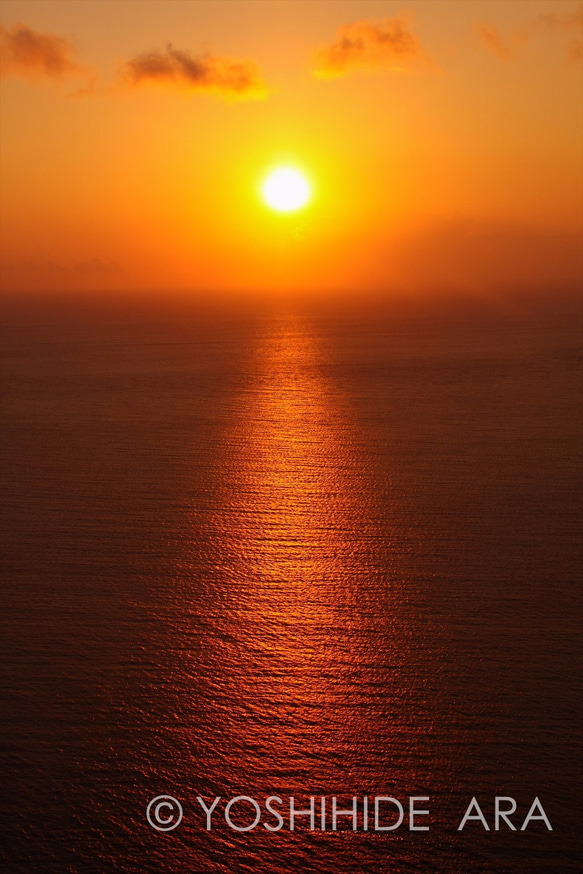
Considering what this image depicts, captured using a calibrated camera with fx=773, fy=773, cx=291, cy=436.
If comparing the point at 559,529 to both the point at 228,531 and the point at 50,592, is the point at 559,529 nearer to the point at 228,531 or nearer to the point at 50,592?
the point at 228,531

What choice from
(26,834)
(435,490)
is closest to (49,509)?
(435,490)

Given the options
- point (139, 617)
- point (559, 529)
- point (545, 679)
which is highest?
point (559, 529)

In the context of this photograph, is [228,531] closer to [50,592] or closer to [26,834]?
[50,592]

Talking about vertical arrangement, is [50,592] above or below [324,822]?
above

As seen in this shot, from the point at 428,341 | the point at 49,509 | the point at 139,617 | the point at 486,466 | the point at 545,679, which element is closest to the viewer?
the point at 545,679

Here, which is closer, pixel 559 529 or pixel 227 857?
pixel 227 857

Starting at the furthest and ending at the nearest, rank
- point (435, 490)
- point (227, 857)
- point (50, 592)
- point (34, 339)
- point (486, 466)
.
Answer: point (34, 339)
point (486, 466)
point (435, 490)
point (50, 592)
point (227, 857)
